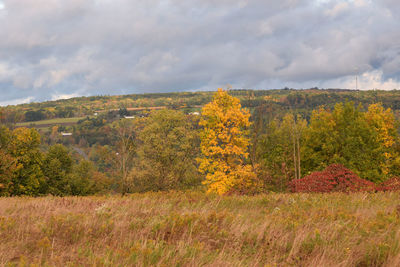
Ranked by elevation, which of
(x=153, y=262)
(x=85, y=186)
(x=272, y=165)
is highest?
(x=153, y=262)

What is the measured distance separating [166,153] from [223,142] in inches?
534

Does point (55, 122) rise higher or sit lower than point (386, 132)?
higher

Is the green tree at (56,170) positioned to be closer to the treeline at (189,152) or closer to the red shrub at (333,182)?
the treeline at (189,152)

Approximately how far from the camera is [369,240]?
5301mm

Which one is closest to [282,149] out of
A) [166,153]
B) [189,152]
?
[189,152]

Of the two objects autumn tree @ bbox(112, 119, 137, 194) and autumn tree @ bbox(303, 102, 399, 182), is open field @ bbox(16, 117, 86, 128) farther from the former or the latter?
autumn tree @ bbox(303, 102, 399, 182)

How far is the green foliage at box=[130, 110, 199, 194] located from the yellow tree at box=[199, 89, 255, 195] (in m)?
10.7

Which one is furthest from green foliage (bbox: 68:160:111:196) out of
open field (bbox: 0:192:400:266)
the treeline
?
open field (bbox: 0:192:400:266)

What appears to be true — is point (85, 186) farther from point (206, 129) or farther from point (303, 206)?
point (303, 206)

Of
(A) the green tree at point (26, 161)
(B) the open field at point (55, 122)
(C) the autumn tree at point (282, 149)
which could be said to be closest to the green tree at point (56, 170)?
(A) the green tree at point (26, 161)

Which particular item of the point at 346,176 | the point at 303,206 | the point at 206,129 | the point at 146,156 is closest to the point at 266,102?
the point at 206,129

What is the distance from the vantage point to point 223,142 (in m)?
28.7

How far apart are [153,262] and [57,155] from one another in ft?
164

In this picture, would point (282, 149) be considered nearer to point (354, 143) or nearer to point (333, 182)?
point (354, 143)
